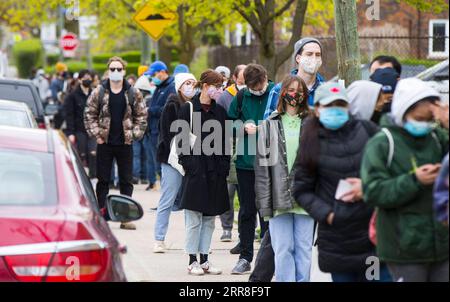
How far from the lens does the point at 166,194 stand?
41.7ft

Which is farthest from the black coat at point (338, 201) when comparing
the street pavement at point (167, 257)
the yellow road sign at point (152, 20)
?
the yellow road sign at point (152, 20)

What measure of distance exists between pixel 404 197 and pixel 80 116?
14913mm

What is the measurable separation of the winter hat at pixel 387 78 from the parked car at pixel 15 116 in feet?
16.2

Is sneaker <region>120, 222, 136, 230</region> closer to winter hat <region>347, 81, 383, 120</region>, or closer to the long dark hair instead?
winter hat <region>347, 81, 383, 120</region>

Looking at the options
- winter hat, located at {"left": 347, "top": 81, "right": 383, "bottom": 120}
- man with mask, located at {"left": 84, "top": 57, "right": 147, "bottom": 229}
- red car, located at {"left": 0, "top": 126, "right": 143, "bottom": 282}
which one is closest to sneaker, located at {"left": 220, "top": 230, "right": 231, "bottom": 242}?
man with mask, located at {"left": 84, "top": 57, "right": 147, "bottom": 229}

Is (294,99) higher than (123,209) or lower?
higher

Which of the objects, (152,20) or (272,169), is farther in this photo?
(152,20)

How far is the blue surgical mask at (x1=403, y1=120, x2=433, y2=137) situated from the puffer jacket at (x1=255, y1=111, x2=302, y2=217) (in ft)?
9.05

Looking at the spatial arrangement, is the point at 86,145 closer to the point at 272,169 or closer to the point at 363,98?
the point at 272,169

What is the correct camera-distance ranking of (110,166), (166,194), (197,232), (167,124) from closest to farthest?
(197,232) → (167,124) → (166,194) → (110,166)

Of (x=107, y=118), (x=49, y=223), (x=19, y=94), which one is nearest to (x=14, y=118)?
(x=107, y=118)

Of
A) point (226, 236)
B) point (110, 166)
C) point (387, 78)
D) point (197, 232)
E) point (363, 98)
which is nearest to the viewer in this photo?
point (363, 98)

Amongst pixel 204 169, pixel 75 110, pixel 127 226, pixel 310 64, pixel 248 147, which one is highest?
pixel 310 64
